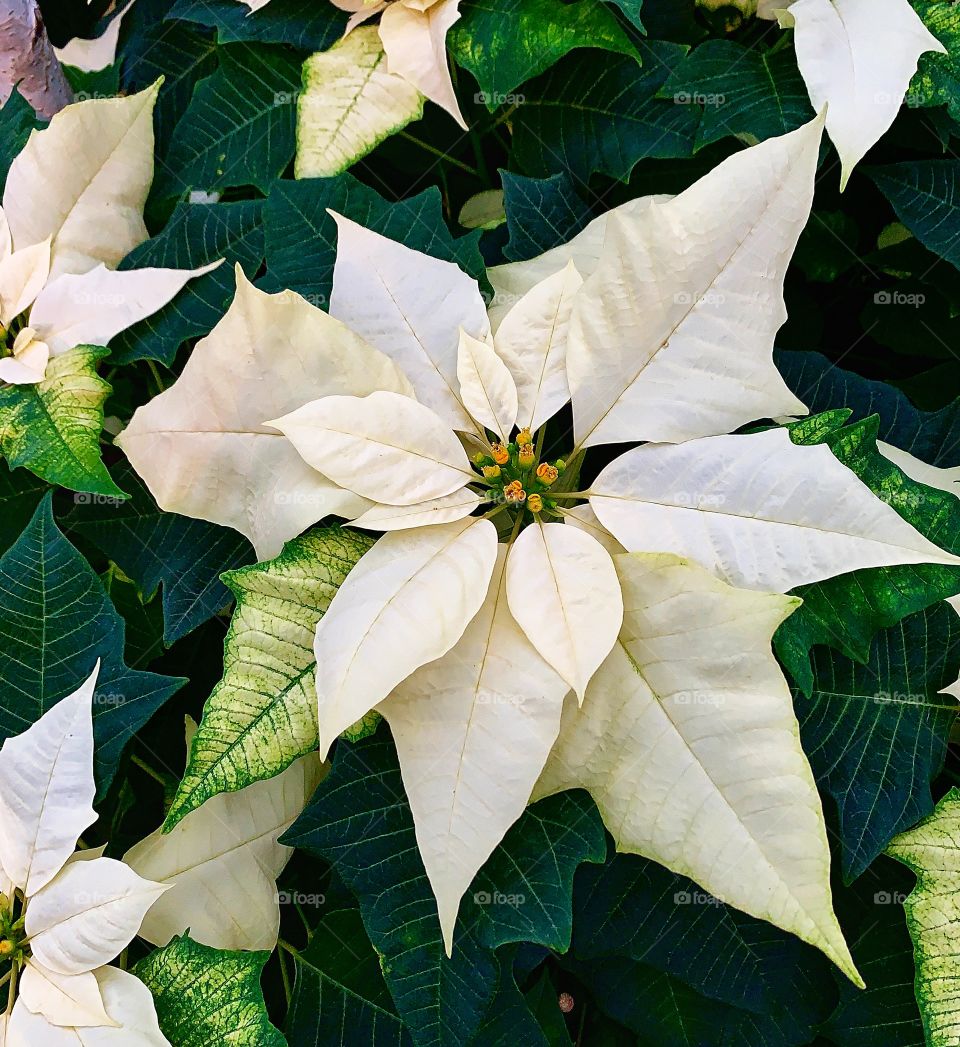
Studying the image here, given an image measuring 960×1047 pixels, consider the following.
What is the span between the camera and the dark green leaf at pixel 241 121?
2.35ft

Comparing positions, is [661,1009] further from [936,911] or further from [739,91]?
[739,91]

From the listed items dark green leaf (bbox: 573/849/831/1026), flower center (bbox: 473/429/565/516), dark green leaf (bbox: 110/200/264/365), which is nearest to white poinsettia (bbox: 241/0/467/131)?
dark green leaf (bbox: 110/200/264/365)

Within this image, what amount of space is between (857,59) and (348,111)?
13.3 inches

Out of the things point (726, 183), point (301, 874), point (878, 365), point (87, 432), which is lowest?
point (301, 874)

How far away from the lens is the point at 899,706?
60cm

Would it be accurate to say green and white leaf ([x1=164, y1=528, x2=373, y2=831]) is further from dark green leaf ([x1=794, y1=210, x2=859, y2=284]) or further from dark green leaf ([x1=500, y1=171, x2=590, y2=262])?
dark green leaf ([x1=794, y1=210, x2=859, y2=284])

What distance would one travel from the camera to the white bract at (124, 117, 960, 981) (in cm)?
48

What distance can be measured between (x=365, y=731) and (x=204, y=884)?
0.17 metres

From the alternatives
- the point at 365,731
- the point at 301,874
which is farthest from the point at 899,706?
the point at 301,874

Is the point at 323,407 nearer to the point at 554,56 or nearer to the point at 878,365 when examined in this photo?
the point at 554,56

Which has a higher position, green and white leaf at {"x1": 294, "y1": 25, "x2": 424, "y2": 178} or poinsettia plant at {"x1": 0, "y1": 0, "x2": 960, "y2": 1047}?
green and white leaf at {"x1": 294, "y1": 25, "x2": 424, "y2": 178}

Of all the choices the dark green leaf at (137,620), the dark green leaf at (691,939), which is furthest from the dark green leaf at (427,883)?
the dark green leaf at (137,620)

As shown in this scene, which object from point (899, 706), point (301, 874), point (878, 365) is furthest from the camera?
point (878, 365)

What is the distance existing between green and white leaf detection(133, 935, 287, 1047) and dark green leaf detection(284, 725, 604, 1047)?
2.8 inches
